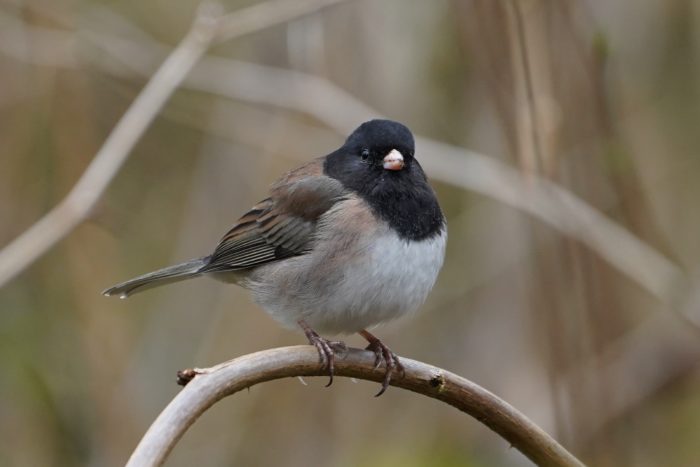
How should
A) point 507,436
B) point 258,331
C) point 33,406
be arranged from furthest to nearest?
point 258,331 < point 33,406 < point 507,436

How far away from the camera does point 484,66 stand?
323 cm

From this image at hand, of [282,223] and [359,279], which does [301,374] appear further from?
[282,223]

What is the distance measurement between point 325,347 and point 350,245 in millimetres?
438

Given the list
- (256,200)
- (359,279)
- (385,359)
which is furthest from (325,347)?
(256,200)

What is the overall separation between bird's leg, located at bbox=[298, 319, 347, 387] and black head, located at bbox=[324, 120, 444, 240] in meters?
0.38

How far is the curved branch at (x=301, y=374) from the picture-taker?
5.09ft

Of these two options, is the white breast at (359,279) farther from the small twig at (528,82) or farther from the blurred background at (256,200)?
the blurred background at (256,200)

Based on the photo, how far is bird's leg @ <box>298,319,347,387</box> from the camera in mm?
2174

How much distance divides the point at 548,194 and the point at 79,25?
2.08 meters

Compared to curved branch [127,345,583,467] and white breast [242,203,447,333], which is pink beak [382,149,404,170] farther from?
curved branch [127,345,583,467]

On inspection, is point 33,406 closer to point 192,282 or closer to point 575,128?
point 192,282

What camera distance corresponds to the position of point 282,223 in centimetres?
311

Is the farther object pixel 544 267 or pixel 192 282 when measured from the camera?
pixel 192 282

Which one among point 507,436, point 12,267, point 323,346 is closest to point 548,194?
point 323,346
